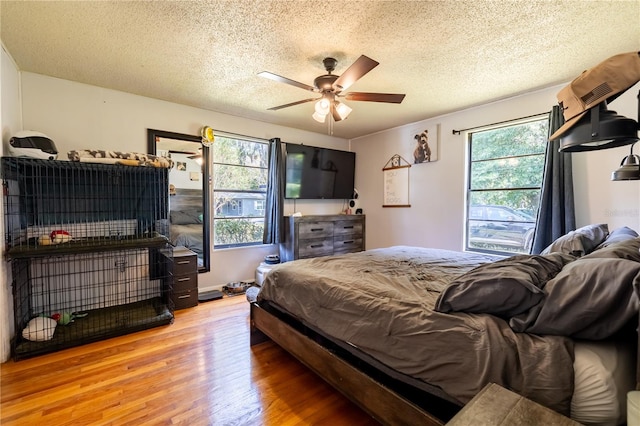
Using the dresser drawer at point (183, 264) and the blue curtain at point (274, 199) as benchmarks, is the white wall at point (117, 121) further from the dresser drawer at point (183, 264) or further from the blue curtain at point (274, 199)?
the dresser drawer at point (183, 264)

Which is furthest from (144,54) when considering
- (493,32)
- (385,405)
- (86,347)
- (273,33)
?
(385,405)

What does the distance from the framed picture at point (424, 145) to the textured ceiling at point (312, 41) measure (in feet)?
3.03

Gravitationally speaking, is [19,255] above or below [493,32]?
below

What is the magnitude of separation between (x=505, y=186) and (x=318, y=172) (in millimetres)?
2713

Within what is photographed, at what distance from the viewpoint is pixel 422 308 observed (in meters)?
1.38

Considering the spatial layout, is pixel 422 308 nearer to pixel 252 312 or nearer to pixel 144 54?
pixel 252 312

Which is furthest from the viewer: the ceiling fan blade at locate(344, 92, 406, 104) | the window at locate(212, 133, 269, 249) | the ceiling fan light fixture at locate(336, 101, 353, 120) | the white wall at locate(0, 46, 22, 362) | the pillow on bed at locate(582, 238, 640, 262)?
the window at locate(212, 133, 269, 249)

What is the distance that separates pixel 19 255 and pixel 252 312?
1.90 meters

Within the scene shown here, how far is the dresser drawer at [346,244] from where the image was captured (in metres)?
4.74

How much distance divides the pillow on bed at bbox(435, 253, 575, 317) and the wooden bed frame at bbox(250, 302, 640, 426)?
0.45 m

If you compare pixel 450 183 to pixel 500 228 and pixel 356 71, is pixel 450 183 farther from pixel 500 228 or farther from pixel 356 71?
pixel 356 71

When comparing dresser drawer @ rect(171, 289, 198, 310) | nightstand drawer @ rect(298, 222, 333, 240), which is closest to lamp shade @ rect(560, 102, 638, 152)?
nightstand drawer @ rect(298, 222, 333, 240)

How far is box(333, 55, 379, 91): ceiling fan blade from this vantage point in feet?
6.23

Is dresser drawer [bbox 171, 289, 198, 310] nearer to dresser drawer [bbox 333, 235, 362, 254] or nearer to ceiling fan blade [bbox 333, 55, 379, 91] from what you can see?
dresser drawer [bbox 333, 235, 362, 254]
